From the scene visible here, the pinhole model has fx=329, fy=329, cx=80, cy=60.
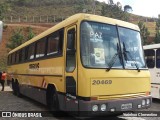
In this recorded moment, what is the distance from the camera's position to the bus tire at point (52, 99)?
1069 centimetres

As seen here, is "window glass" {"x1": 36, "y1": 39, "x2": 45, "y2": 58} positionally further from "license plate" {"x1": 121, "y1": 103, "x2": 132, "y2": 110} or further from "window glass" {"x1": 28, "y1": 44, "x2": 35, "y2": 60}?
"license plate" {"x1": 121, "y1": 103, "x2": 132, "y2": 110}

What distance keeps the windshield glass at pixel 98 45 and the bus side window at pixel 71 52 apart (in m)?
0.42

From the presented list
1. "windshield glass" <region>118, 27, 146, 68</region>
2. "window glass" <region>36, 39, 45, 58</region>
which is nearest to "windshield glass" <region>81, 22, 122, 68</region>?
"windshield glass" <region>118, 27, 146, 68</region>

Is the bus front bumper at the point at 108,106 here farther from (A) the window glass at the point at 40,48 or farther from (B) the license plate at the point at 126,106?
(A) the window glass at the point at 40,48

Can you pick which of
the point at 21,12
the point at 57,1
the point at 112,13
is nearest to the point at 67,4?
the point at 57,1

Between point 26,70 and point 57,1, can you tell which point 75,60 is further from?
point 57,1

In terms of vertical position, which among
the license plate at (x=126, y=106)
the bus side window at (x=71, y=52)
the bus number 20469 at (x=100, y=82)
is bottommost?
the license plate at (x=126, y=106)

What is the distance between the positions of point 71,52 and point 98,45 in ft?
2.78

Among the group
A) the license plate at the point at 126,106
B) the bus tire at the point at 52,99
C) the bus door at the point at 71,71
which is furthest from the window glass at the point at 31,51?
the license plate at the point at 126,106

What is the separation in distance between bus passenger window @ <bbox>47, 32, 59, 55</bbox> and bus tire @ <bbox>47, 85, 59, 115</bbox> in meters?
1.22

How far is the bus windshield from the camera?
9055 millimetres

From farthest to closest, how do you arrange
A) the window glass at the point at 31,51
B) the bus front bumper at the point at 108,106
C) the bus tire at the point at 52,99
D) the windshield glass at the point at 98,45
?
the window glass at the point at 31,51
the bus tire at the point at 52,99
the windshield glass at the point at 98,45
the bus front bumper at the point at 108,106

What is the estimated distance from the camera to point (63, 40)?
33.8 ft

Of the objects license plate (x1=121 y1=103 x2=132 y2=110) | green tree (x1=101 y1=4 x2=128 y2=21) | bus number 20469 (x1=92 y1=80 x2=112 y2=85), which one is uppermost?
green tree (x1=101 y1=4 x2=128 y2=21)
